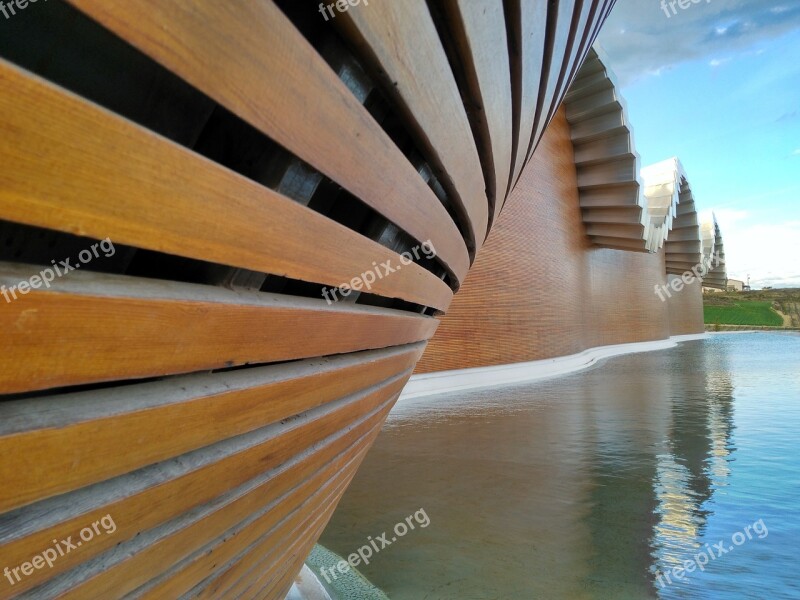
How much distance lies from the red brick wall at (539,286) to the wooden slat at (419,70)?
8.66 metres

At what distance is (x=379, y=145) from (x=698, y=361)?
1751 cm

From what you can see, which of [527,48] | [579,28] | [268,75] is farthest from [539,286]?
[268,75]

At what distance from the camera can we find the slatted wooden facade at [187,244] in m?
0.60

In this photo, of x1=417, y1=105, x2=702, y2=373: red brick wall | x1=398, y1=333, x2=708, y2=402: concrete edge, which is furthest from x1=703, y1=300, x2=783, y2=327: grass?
x1=398, y1=333, x2=708, y2=402: concrete edge

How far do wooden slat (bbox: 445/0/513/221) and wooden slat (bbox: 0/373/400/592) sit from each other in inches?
37.8

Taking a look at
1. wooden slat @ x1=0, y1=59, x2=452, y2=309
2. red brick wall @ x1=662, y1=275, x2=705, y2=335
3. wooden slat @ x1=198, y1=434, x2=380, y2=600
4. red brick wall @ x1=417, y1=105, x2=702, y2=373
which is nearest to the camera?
wooden slat @ x1=0, y1=59, x2=452, y2=309

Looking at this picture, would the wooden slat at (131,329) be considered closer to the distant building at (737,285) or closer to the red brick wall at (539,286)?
the red brick wall at (539,286)

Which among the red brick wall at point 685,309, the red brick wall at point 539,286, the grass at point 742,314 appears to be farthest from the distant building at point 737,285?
the red brick wall at point 539,286

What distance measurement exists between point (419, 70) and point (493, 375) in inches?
415

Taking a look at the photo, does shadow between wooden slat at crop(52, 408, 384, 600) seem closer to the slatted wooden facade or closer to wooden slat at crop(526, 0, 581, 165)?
the slatted wooden facade

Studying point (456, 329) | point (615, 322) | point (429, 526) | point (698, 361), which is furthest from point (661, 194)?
point (429, 526)

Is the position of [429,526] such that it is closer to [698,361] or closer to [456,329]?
[456,329]

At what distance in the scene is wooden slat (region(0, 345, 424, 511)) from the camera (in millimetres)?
636

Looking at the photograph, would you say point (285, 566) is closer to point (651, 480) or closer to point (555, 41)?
point (555, 41)
